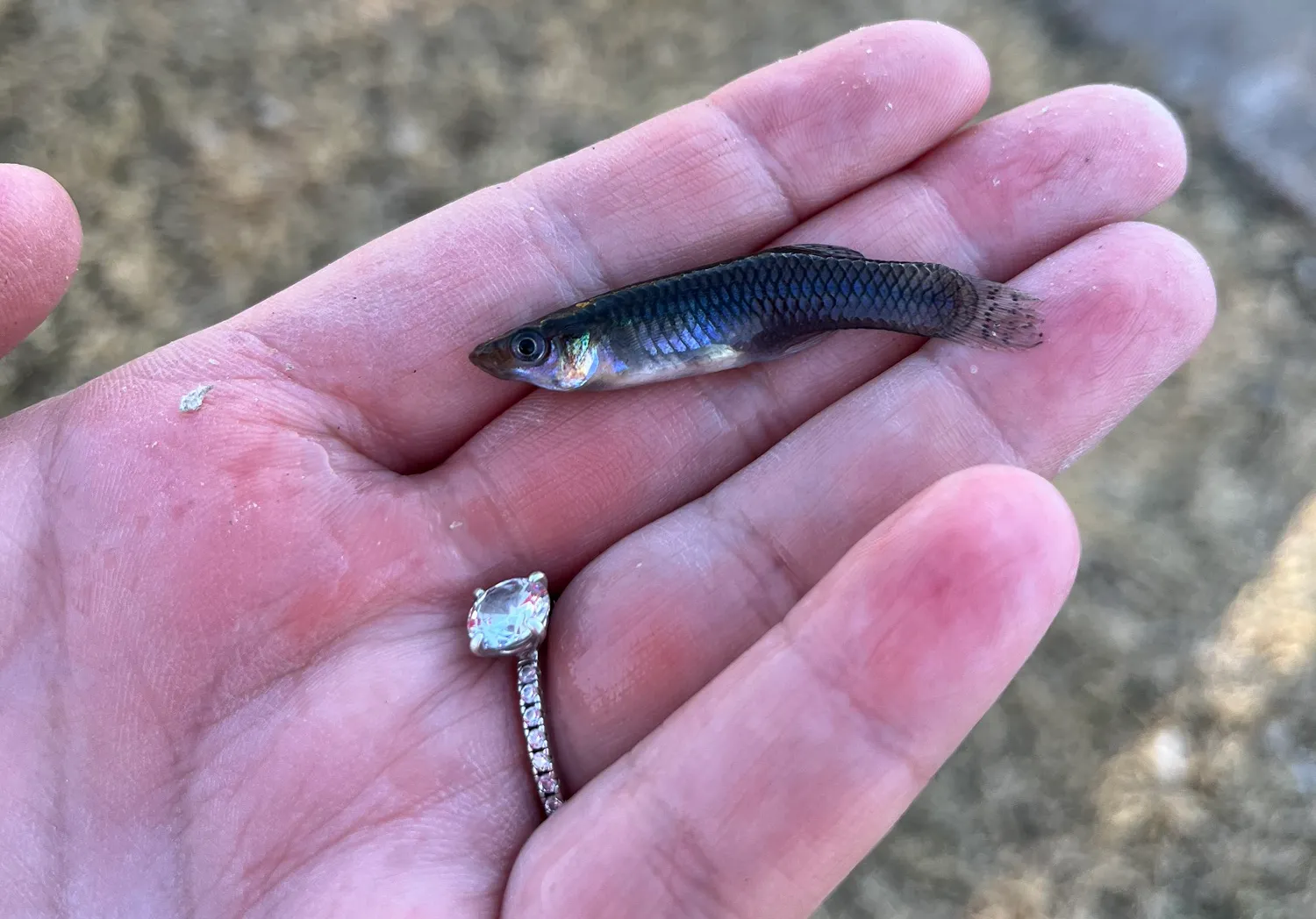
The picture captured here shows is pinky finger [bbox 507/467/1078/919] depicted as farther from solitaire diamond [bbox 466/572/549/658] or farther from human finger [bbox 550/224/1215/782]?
solitaire diamond [bbox 466/572/549/658]

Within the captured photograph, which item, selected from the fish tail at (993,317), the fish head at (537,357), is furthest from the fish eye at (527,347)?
the fish tail at (993,317)

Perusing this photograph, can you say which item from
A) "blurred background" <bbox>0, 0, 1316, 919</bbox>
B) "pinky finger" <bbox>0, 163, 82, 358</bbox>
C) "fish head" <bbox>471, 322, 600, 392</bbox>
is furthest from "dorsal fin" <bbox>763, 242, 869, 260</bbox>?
"pinky finger" <bbox>0, 163, 82, 358</bbox>

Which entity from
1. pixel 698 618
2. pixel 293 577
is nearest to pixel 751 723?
pixel 698 618

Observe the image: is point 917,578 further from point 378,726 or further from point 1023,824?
point 1023,824

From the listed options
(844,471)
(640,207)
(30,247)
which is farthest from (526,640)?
(30,247)

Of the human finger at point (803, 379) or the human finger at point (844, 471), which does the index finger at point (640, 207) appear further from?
the human finger at point (844, 471)

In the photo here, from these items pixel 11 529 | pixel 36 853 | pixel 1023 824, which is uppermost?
pixel 11 529
